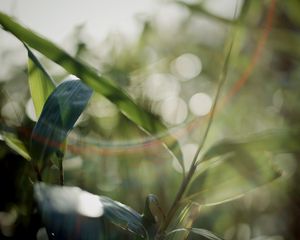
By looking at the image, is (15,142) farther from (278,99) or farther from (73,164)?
(278,99)

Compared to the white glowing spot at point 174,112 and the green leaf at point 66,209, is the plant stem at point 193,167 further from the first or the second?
the white glowing spot at point 174,112

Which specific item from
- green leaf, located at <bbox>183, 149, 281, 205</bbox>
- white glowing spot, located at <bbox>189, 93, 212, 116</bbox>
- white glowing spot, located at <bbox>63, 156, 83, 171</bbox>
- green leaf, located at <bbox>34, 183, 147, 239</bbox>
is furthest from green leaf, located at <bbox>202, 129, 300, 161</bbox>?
white glowing spot, located at <bbox>189, 93, 212, 116</bbox>

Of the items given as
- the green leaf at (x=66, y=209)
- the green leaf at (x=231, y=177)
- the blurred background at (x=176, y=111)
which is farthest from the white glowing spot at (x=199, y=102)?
the green leaf at (x=66, y=209)

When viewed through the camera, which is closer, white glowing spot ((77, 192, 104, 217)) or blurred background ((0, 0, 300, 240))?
white glowing spot ((77, 192, 104, 217))

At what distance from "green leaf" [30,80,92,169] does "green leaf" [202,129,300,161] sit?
162 mm

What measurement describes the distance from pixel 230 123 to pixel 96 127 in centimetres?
37

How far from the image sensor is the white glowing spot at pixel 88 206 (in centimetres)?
29

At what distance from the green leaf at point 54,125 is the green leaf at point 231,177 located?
16 centimetres

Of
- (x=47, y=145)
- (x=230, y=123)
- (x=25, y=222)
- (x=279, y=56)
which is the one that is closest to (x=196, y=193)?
(x=47, y=145)

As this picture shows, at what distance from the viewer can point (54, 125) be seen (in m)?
0.45

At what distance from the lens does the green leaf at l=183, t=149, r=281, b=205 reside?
45 cm

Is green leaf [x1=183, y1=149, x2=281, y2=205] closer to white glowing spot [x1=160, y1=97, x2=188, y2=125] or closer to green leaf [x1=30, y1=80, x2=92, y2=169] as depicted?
green leaf [x1=30, y1=80, x2=92, y2=169]

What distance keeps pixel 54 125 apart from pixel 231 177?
0.21 meters

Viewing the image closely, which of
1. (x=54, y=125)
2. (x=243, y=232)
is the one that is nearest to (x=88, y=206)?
(x=54, y=125)
